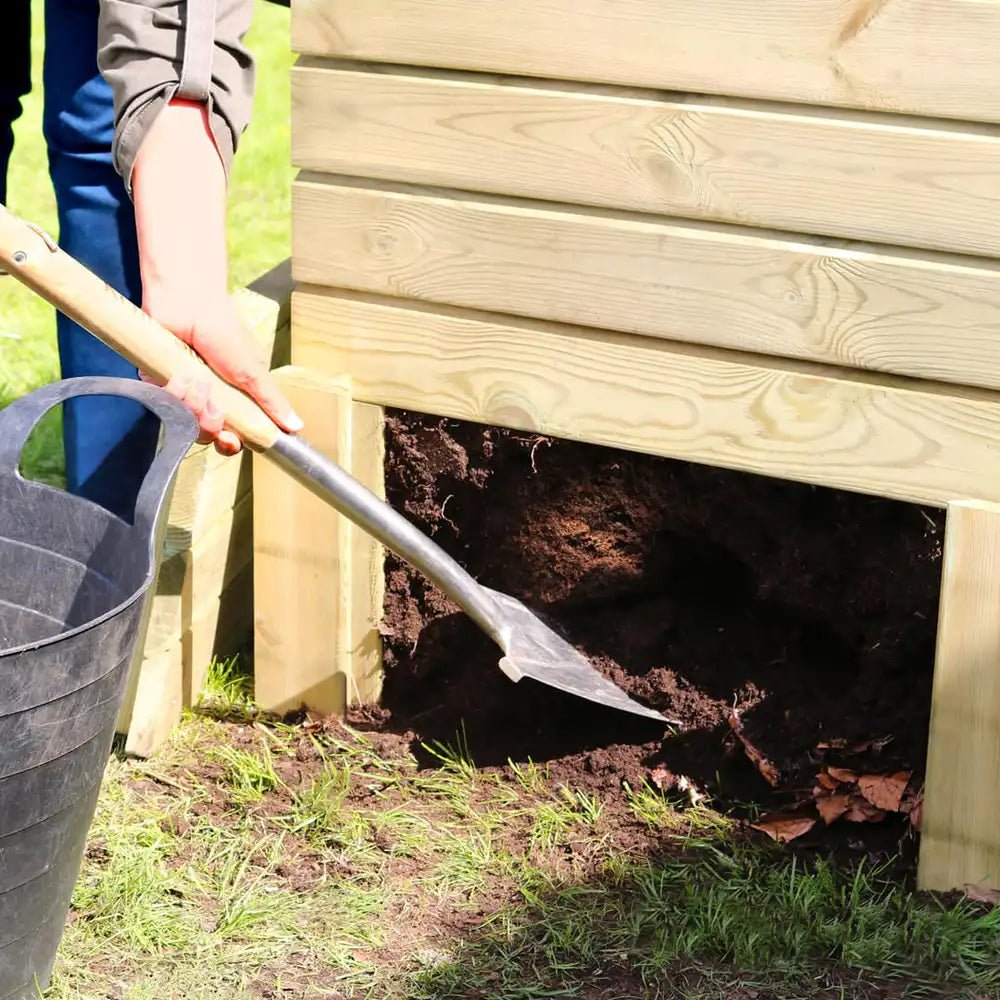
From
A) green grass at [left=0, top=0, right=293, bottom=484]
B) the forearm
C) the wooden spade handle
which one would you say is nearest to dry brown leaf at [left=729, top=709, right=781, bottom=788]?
the wooden spade handle

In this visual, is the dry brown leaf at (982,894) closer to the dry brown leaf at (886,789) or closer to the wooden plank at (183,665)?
the dry brown leaf at (886,789)

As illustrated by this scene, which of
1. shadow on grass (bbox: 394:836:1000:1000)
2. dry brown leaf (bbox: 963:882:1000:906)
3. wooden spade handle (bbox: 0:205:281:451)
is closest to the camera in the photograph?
wooden spade handle (bbox: 0:205:281:451)

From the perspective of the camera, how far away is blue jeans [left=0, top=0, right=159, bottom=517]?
8.34 feet

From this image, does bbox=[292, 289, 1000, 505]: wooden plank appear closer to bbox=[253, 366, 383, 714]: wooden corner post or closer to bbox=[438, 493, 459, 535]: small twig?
bbox=[253, 366, 383, 714]: wooden corner post

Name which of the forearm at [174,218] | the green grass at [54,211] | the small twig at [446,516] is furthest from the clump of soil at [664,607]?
the green grass at [54,211]

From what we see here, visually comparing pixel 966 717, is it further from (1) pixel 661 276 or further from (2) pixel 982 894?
(1) pixel 661 276

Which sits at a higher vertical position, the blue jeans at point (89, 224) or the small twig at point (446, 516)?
the blue jeans at point (89, 224)

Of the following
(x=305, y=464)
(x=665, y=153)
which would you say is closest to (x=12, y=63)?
(x=305, y=464)

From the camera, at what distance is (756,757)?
252cm

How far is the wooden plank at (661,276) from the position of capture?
2.18 m

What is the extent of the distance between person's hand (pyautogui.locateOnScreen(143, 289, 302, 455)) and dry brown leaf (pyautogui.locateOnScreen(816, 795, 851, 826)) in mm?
1126

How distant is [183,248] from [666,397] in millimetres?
804

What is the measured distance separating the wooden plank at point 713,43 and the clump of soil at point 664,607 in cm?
66

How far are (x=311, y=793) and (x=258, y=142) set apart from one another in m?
3.69
